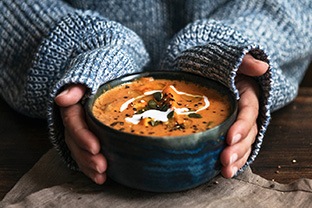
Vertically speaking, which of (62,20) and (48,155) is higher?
(62,20)

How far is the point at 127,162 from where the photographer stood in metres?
0.53

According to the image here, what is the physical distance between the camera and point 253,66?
2.04 ft

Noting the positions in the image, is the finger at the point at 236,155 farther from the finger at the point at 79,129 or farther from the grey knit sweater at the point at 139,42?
the finger at the point at 79,129

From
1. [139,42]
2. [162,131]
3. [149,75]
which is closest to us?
[162,131]

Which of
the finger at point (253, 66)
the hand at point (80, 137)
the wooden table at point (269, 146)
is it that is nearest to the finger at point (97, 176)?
the hand at point (80, 137)

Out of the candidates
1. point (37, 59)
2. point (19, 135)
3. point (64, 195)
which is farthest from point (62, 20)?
point (64, 195)

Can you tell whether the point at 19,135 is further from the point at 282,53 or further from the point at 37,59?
the point at 282,53

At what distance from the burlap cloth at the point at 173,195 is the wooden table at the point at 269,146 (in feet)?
0.09

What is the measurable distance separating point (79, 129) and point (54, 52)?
200 mm

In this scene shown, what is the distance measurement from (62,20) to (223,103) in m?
0.30

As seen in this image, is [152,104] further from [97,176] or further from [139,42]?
[139,42]

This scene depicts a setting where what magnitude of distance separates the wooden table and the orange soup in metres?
0.12

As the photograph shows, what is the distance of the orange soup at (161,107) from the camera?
54 centimetres

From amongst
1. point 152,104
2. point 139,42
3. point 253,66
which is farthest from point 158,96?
point 139,42
